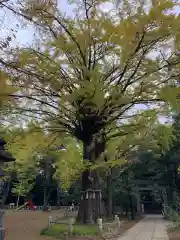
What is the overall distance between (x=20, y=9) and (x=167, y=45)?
797 centimetres

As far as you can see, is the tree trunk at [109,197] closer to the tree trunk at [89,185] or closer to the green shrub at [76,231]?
the tree trunk at [89,185]

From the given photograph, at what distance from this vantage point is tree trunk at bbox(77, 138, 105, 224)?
53.7 feet

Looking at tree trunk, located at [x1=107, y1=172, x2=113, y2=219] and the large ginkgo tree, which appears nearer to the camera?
the large ginkgo tree

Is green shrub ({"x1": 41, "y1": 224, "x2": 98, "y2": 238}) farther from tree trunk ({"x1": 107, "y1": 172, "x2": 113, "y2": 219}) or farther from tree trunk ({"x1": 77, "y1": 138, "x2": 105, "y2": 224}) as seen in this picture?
tree trunk ({"x1": 107, "y1": 172, "x2": 113, "y2": 219})

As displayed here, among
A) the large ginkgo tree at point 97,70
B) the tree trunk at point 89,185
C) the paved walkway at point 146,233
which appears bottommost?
the paved walkway at point 146,233

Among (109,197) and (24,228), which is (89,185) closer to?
(24,228)

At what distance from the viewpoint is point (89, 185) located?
16.9 meters

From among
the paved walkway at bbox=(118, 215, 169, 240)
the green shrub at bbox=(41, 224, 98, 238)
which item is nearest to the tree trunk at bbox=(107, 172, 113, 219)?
the paved walkway at bbox=(118, 215, 169, 240)

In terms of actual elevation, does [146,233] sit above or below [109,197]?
below

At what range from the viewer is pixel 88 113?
15562 millimetres

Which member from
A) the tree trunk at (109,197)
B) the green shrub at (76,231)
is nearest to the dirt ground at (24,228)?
the green shrub at (76,231)

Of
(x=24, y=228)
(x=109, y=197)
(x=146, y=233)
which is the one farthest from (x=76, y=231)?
(x=109, y=197)

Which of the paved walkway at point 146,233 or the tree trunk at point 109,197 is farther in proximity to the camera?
the tree trunk at point 109,197

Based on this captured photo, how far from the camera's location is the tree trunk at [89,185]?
53.7 feet
